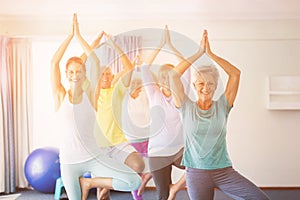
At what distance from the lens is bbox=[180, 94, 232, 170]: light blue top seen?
329 cm

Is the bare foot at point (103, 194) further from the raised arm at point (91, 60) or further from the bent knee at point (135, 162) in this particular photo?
the raised arm at point (91, 60)

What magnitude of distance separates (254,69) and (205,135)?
2.38 meters

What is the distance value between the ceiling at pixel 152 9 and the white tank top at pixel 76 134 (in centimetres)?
179

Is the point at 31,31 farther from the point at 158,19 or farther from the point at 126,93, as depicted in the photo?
the point at 126,93

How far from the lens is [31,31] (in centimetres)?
539

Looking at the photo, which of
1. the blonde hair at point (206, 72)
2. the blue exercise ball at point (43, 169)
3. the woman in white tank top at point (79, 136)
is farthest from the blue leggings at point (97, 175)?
the blue exercise ball at point (43, 169)

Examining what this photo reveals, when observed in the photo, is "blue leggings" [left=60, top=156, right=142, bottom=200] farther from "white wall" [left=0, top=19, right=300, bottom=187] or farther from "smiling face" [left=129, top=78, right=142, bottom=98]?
"white wall" [left=0, top=19, right=300, bottom=187]

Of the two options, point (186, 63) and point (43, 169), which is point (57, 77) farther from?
point (43, 169)

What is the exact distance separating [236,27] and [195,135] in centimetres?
246

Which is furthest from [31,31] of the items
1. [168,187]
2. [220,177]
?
[220,177]

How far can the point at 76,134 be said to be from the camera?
3379mm

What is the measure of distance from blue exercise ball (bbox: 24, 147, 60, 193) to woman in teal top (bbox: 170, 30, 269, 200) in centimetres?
216

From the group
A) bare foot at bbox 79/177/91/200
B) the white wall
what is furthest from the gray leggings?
the white wall

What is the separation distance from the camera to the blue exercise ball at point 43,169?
4.96m
